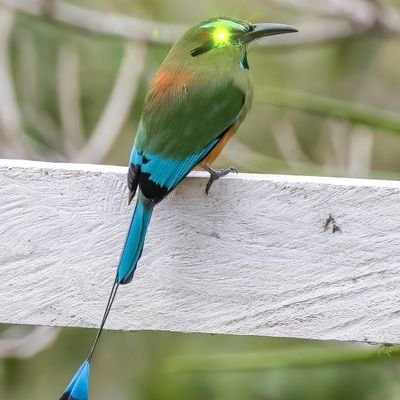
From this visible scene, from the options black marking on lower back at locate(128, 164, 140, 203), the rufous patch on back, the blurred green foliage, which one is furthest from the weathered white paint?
the blurred green foliage

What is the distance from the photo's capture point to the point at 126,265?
5.99 ft

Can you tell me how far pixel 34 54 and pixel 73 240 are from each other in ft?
9.93

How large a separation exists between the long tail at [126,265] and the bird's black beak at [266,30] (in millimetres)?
639

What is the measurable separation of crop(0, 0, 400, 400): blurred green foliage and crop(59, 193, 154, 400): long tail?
1.68 meters

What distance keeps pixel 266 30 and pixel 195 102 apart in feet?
0.74

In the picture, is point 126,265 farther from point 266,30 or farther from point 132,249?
point 266,30

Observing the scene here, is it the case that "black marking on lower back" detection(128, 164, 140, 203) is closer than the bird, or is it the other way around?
"black marking on lower back" detection(128, 164, 140, 203)

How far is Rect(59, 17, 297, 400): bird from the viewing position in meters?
2.14

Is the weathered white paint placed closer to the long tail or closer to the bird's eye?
the long tail

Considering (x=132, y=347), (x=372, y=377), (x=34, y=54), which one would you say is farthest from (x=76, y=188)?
(x=34, y=54)

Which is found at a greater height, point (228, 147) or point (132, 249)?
point (132, 249)

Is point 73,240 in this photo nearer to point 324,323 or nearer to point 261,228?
point 261,228

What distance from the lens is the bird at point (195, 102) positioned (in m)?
2.14

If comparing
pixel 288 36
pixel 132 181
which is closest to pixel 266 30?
→ pixel 132 181
